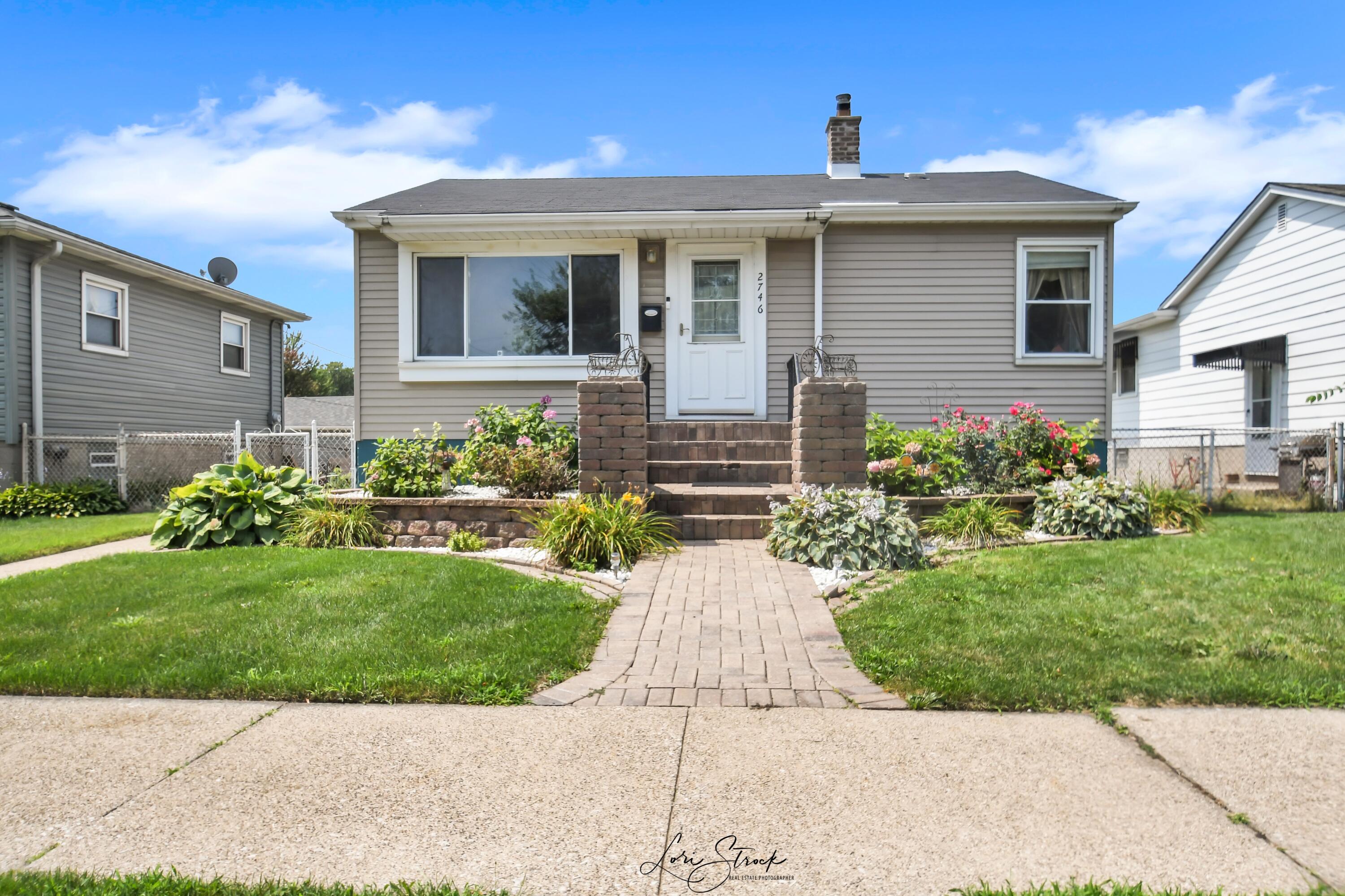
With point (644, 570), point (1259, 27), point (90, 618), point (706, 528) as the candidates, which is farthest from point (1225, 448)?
point (90, 618)

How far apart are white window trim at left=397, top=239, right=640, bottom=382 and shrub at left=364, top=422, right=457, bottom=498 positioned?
2.60m

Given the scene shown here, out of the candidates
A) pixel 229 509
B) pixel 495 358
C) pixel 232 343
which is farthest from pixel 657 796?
pixel 232 343

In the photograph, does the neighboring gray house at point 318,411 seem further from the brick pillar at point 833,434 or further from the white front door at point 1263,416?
the white front door at point 1263,416

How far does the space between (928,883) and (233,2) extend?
12.3 meters

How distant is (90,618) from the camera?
474 centimetres

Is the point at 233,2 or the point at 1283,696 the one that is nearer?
the point at 1283,696

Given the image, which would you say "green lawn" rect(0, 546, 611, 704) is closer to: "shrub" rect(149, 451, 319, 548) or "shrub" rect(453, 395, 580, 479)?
"shrub" rect(149, 451, 319, 548)

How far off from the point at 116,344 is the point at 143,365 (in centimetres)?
65

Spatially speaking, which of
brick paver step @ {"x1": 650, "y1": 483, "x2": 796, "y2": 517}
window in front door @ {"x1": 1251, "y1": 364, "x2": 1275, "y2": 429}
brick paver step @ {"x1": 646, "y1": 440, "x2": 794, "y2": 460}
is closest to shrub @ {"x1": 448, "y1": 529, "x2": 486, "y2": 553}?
brick paver step @ {"x1": 650, "y1": 483, "x2": 796, "y2": 517}

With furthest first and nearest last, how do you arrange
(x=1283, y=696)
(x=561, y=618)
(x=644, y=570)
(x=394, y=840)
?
1. (x=644, y=570)
2. (x=561, y=618)
3. (x=1283, y=696)
4. (x=394, y=840)

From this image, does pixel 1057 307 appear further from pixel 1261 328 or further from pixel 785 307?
pixel 1261 328

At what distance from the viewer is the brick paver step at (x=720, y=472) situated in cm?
841

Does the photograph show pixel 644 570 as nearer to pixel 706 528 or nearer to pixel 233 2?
pixel 706 528

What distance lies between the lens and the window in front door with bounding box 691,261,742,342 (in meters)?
10.5
